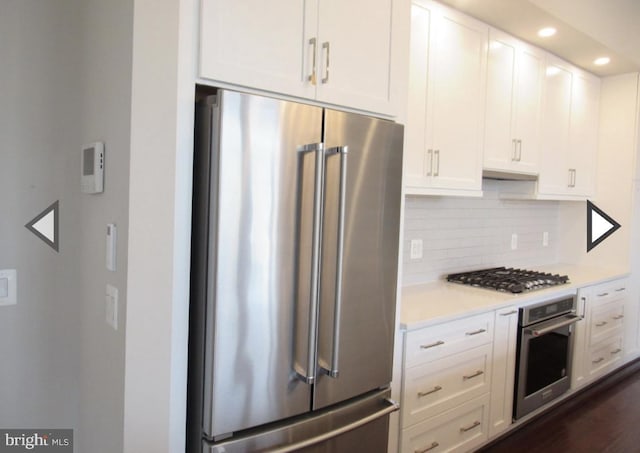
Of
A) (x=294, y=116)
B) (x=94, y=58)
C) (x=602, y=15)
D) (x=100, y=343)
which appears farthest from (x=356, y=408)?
(x=602, y=15)

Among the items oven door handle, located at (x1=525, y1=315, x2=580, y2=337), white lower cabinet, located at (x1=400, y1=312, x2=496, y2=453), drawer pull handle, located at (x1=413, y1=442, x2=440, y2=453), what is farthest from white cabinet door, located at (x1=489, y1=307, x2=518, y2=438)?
drawer pull handle, located at (x1=413, y1=442, x2=440, y2=453)

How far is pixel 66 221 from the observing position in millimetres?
1733

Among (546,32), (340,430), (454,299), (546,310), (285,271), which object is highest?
(546,32)

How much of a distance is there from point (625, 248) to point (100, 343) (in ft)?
13.4

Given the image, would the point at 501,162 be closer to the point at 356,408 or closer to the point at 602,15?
the point at 602,15

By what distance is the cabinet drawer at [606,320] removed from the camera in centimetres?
348

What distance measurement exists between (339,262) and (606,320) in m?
3.12

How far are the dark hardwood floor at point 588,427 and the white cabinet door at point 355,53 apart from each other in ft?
7.02

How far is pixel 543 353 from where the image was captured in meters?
2.89

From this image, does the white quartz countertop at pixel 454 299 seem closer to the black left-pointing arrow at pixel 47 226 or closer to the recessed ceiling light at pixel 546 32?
the black left-pointing arrow at pixel 47 226

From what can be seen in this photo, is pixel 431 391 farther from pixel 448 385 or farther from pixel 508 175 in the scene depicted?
pixel 508 175

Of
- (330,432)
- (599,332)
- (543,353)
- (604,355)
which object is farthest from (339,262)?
(604,355)

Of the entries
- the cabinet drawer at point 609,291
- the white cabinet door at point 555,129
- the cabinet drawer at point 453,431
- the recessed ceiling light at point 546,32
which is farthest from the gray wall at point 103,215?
the cabinet drawer at point 609,291

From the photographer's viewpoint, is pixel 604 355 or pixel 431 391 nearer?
pixel 431 391
